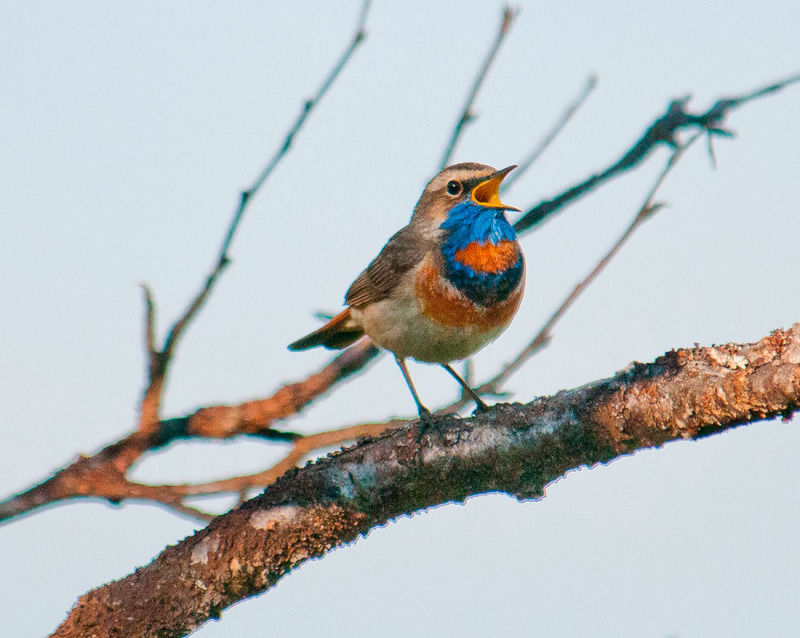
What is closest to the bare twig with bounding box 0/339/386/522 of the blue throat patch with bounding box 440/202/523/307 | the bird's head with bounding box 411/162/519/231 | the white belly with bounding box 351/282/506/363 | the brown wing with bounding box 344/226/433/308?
the white belly with bounding box 351/282/506/363

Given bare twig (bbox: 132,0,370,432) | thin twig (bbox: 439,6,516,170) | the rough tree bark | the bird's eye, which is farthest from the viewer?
the bird's eye

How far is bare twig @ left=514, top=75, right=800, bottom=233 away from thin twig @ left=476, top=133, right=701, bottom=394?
162 millimetres

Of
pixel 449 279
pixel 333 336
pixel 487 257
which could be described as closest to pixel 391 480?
pixel 449 279

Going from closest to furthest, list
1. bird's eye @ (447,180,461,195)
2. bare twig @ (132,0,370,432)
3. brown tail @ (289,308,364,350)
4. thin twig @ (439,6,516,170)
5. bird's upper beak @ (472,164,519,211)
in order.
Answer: bare twig @ (132,0,370,432), thin twig @ (439,6,516,170), bird's upper beak @ (472,164,519,211), bird's eye @ (447,180,461,195), brown tail @ (289,308,364,350)

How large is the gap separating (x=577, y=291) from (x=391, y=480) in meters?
1.99

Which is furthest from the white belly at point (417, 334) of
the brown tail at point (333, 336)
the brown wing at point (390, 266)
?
the brown tail at point (333, 336)

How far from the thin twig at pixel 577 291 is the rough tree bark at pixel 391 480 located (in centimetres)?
147

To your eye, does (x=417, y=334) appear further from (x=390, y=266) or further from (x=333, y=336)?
(x=333, y=336)

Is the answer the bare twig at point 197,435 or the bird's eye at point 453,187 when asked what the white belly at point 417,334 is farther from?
the bird's eye at point 453,187

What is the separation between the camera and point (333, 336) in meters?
7.45

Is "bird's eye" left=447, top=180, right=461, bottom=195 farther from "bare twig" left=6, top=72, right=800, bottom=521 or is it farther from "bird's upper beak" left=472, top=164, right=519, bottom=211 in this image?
"bare twig" left=6, top=72, right=800, bottom=521

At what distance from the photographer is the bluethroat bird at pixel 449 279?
5930mm

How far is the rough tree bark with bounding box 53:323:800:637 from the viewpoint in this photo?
11.9 ft

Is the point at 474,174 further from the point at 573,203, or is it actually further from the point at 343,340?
the point at 343,340
